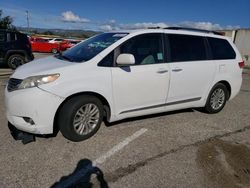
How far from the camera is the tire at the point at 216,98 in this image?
17.9 feet

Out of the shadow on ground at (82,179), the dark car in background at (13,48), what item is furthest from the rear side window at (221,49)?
the dark car in background at (13,48)

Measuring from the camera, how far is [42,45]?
25625 mm

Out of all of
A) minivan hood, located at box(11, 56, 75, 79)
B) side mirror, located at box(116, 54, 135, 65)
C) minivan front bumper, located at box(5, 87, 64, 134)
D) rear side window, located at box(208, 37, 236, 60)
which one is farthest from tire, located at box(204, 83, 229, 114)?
minivan front bumper, located at box(5, 87, 64, 134)

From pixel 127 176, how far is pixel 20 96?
1837 millimetres

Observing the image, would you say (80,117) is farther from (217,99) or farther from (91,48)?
(217,99)

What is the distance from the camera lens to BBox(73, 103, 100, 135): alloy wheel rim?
3793 mm

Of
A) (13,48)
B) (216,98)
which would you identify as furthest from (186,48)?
(13,48)

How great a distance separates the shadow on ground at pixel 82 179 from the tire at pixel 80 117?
2.13ft

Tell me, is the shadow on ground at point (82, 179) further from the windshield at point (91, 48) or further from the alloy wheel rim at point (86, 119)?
the windshield at point (91, 48)

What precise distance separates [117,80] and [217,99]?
9.39 ft

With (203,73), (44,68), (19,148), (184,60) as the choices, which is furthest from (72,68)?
(203,73)

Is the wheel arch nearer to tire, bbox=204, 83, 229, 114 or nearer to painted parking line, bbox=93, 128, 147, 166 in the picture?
painted parking line, bbox=93, 128, 147, 166

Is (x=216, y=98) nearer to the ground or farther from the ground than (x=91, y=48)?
nearer to the ground

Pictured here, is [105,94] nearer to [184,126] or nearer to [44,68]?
[44,68]
